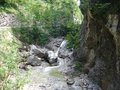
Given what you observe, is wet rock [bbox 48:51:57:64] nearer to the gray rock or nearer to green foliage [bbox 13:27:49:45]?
green foliage [bbox 13:27:49:45]

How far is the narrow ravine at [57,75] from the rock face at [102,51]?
0.72 meters

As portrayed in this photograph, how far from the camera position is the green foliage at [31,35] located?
2015 centimetres

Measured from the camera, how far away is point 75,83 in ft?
44.3

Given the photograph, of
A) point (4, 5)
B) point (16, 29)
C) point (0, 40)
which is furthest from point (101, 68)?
point (4, 5)

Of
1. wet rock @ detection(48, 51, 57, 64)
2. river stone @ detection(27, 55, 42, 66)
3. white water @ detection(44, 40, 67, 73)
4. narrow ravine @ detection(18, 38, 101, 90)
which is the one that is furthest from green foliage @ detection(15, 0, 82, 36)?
river stone @ detection(27, 55, 42, 66)

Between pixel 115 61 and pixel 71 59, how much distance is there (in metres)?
6.55

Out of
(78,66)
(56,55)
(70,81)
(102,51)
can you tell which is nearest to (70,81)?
(70,81)

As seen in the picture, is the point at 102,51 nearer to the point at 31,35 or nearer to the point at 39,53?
the point at 39,53

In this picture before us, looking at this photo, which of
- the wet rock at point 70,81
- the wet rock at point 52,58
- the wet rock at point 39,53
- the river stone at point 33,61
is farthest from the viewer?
the wet rock at point 39,53

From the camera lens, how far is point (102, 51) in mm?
12891

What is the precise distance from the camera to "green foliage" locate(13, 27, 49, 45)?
66.1 ft

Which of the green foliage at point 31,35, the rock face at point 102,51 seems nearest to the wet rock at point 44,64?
the rock face at point 102,51

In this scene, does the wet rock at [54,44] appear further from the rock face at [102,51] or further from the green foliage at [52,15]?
the rock face at [102,51]

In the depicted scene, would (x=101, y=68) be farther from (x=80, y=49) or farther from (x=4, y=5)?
(x=4, y=5)
